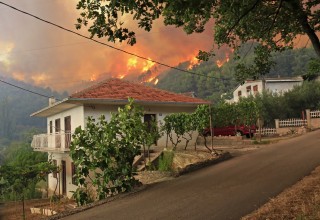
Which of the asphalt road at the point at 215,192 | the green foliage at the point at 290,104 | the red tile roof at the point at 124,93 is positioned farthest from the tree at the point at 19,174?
the green foliage at the point at 290,104

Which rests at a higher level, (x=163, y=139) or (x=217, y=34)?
(x=217, y=34)

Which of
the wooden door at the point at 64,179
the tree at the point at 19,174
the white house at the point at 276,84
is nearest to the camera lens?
the tree at the point at 19,174

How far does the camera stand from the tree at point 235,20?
7.51 metres

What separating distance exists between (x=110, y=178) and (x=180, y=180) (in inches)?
107

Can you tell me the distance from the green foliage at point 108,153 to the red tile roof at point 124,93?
29.2 feet

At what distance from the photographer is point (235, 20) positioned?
11.5m

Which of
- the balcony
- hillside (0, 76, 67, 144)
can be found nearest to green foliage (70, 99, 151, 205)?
the balcony

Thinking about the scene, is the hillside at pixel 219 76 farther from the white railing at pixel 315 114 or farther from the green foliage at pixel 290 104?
the white railing at pixel 315 114

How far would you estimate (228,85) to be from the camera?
92688 mm

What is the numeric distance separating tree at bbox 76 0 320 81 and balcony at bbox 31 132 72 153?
11909 mm

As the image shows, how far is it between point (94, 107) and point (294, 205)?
16.3 m

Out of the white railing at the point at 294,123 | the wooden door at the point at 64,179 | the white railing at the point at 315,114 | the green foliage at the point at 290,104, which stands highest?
the green foliage at the point at 290,104

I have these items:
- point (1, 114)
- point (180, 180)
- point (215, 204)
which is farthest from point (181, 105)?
point (1, 114)

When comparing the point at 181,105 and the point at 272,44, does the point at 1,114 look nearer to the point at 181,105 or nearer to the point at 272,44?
the point at 181,105
